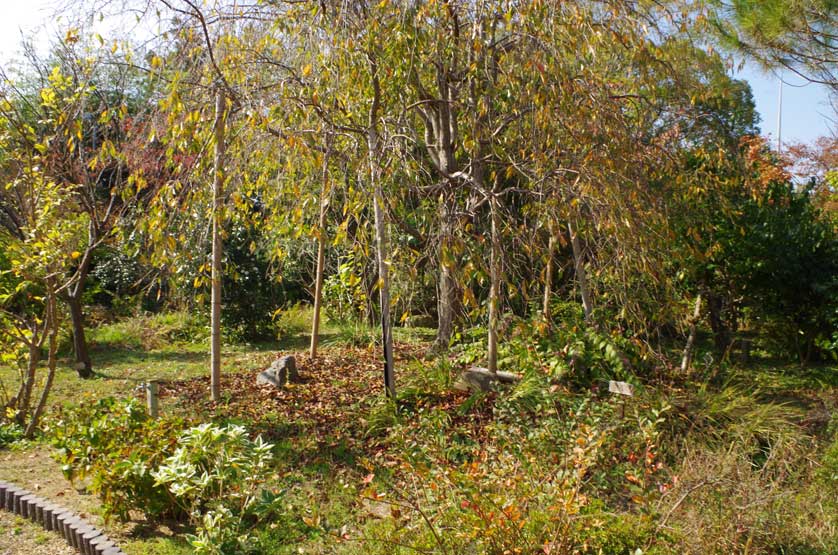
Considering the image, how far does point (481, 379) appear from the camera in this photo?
18.6 feet

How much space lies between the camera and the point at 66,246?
235 inches

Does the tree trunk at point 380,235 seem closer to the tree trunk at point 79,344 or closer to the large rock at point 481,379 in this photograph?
the large rock at point 481,379

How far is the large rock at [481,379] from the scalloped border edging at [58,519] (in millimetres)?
3017

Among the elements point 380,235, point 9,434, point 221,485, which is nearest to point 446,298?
point 380,235

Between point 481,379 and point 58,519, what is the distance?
125 inches

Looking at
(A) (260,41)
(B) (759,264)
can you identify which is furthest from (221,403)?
(B) (759,264)

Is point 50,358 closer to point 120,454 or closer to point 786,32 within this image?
point 120,454

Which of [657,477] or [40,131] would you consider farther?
[40,131]

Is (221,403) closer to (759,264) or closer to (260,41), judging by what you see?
(260,41)

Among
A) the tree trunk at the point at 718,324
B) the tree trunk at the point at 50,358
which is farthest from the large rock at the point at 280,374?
the tree trunk at the point at 718,324

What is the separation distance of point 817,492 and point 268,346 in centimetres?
679

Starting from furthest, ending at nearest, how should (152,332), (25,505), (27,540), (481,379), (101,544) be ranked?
1. (152,332)
2. (481,379)
3. (25,505)
4. (27,540)
5. (101,544)

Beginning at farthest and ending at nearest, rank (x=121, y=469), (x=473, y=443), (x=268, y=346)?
(x=268, y=346)
(x=473, y=443)
(x=121, y=469)

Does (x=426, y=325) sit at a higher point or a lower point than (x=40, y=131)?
lower
